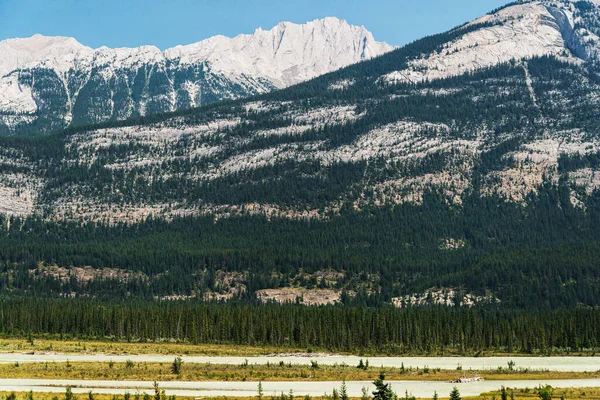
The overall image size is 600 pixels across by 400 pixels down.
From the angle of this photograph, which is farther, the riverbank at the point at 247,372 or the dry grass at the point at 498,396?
the riverbank at the point at 247,372

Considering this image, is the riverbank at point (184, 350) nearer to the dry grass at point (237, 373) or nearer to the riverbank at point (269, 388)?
the dry grass at point (237, 373)

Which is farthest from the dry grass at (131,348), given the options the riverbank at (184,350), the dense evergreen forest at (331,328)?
the dense evergreen forest at (331,328)

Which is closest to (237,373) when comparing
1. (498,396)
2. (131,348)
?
(498,396)

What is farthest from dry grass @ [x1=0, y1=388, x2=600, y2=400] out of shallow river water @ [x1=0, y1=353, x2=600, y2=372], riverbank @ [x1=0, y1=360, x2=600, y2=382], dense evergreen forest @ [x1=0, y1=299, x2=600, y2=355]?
dense evergreen forest @ [x1=0, y1=299, x2=600, y2=355]

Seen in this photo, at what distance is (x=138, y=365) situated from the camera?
116500mm

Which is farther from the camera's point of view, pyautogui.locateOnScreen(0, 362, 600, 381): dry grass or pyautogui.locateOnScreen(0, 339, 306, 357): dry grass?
pyautogui.locateOnScreen(0, 339, 306, 357): dry grass

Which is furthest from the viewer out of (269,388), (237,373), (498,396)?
(237,373)

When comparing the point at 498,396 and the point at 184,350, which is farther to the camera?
the point at 184,350

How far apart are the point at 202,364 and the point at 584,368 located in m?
58.3

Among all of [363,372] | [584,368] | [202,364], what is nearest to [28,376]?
[202,364]

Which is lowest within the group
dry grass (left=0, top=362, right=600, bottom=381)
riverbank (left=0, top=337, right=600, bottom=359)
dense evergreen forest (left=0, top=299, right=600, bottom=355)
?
dry grass (left=0, top=362, right=600, bottom=381)

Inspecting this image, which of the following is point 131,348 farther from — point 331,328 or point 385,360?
point 385,360

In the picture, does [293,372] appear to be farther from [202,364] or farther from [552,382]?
[552,382]

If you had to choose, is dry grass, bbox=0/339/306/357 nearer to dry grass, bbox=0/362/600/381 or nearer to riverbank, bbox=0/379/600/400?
dry grass, bbox=0/362/600/381
